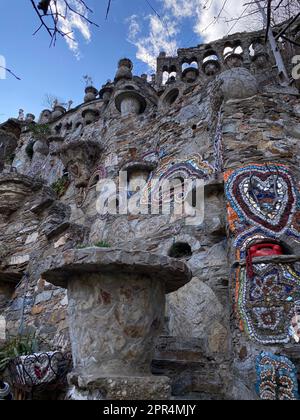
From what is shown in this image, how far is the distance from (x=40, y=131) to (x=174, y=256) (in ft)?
35.1

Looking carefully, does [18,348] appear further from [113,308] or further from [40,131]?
[40,131]

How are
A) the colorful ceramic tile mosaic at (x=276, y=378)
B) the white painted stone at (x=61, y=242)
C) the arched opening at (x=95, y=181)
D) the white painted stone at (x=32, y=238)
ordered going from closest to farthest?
the colorful ceramic tile mosaic at (x=276, y=378)
the white painted stone at (x=61, y=242)
the white painted stone at (x=32, y=238)
the arched opening at (x=95, y=181)

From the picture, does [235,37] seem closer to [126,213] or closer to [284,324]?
[126,213]

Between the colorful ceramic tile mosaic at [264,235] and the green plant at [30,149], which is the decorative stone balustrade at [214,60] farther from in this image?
the colorful ceramic tile mosaic at [264,235]

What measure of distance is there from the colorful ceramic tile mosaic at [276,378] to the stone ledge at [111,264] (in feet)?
2.75

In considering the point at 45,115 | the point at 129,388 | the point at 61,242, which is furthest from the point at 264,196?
the point at 45,115

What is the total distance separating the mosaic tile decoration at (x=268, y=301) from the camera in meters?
2.66

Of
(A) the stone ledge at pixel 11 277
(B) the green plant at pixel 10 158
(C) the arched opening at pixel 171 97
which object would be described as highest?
(B) the green plant at pixel 10 158

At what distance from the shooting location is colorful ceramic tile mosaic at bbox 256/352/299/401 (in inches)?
94.9

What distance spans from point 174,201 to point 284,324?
106 inches

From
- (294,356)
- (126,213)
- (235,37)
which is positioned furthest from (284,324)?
(235,37)

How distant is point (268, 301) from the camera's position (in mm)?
2779

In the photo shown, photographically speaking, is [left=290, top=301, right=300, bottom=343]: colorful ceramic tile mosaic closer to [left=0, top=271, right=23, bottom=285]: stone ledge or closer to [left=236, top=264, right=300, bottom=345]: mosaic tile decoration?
[left=236, top=264, right=300, bottom=345]: mosaic tile decoration

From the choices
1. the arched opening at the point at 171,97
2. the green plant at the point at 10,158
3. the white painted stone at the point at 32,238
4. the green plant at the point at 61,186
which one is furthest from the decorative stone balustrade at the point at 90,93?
the white painted stone at the point at 32,238
